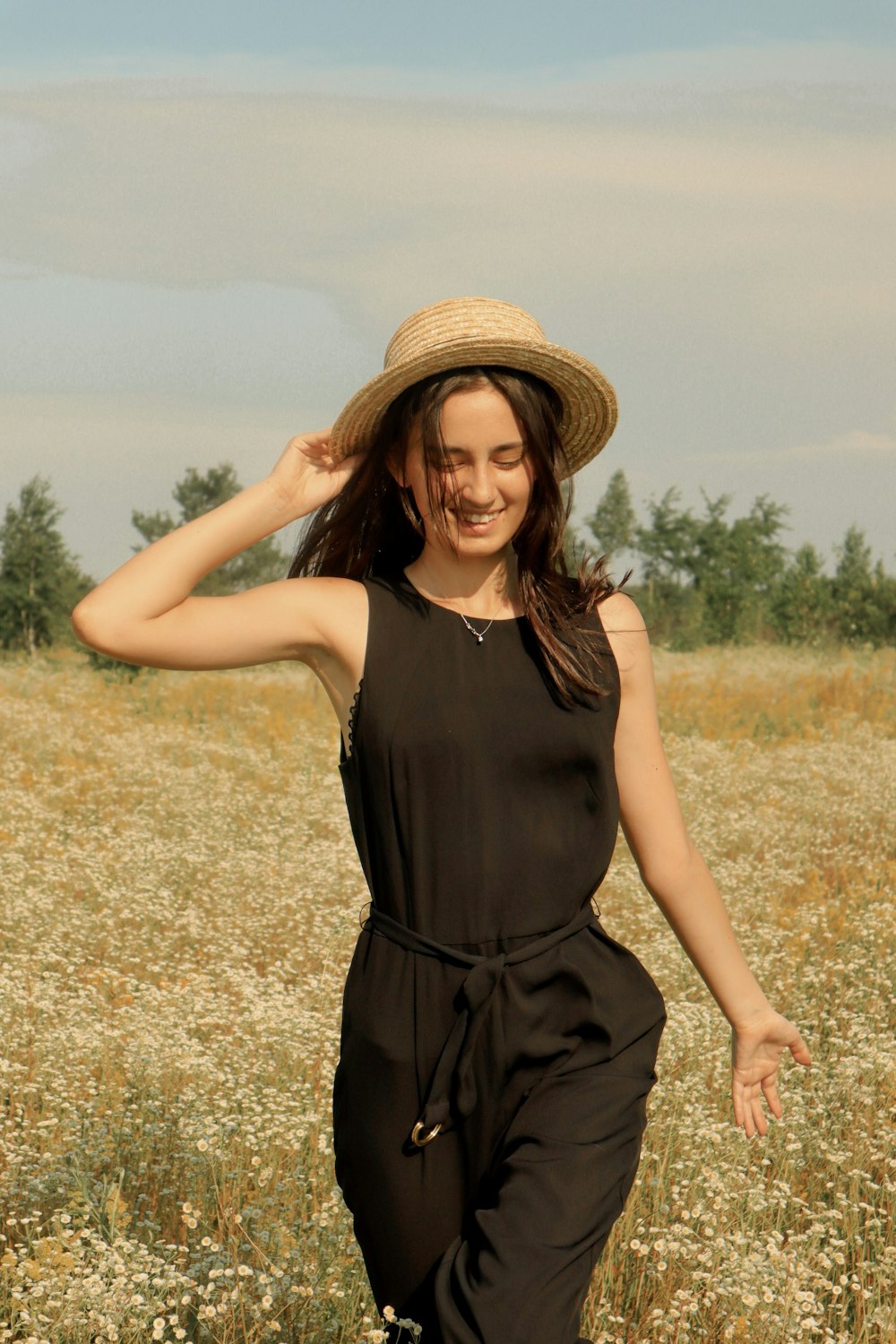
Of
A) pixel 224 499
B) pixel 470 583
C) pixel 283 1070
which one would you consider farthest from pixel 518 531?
pixel 224 499

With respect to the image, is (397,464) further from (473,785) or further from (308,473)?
(473,785)

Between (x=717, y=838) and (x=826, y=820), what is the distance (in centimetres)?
69

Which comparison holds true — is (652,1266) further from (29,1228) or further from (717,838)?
(717,838)

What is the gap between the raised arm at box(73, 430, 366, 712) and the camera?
2.40 m

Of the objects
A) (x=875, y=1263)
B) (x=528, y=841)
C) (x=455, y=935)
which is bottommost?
(x=875, y=1263)

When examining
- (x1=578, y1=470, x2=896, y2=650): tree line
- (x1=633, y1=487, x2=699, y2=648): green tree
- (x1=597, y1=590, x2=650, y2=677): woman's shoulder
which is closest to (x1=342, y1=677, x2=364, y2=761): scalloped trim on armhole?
(x1=597, y1=590, x2=650, y2=677): woman's shoulder

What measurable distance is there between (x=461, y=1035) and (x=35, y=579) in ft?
79.5

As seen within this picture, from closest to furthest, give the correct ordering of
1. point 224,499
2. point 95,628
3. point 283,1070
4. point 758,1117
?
point 95,628 < point 758,1117 < point 283,1070 < point 224,499

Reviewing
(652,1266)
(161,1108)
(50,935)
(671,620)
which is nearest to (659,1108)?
(652,1266)

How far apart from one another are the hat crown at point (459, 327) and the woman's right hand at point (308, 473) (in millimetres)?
216

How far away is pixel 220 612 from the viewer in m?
2.40

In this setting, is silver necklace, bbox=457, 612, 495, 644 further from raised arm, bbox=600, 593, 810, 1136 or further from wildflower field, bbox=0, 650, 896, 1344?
wildflower field, bbox=0, 650, 896, 1344

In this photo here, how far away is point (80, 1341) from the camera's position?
252 cm

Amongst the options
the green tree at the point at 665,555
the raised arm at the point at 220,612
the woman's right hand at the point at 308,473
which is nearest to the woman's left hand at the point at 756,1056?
the raised arm at the point at 220,612
